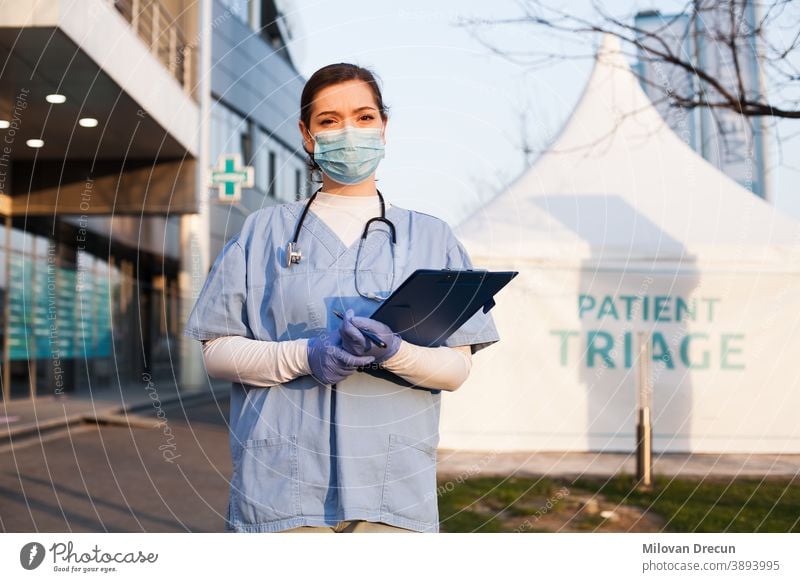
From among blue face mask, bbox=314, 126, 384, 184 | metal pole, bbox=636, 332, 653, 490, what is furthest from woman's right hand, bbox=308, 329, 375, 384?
metal pole, bbox=636, 332, 653, 490

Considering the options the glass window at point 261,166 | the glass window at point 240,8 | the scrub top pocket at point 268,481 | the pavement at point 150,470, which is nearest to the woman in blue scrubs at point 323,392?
the scrub top pocket at point 268,481

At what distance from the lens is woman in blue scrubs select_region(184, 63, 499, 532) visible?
2.51m

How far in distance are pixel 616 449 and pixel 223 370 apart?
7254mm

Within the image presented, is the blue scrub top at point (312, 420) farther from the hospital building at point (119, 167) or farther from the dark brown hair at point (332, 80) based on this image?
the hospital building at point (119, 167)

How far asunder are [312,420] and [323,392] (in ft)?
0.27

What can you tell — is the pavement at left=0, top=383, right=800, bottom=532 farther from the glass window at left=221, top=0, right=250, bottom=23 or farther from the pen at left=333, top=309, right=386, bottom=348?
the glass window at left=221, top=0, right=250, bottom=23

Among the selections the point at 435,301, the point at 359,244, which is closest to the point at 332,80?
the point at 359,244

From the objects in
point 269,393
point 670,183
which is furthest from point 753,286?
point 269,393

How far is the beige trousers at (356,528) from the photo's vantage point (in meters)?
2.54

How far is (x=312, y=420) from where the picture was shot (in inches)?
100

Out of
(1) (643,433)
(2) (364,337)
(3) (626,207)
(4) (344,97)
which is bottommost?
A: (1) (643,433)

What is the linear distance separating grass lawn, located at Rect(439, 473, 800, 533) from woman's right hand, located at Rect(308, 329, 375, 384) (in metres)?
3.65

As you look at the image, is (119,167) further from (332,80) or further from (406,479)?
(406,479)
